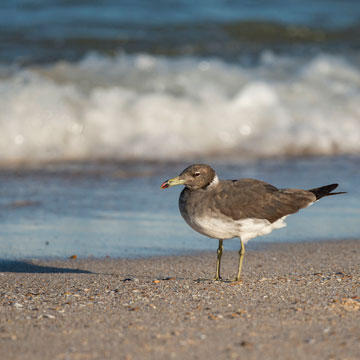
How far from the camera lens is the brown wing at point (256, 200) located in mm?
4941

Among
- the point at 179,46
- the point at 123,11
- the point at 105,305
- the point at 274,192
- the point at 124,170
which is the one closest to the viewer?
the point at 105,305

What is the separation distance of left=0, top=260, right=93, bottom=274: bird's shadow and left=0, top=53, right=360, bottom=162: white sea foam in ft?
14.9

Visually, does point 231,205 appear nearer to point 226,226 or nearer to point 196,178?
point 226,226

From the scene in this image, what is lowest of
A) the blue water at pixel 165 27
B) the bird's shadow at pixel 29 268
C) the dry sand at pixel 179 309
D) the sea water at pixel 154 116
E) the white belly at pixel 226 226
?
the dry sand at pixel 179 309

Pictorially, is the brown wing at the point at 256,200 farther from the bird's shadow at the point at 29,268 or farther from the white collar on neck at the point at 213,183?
the bird's shadow at the point at 29,268

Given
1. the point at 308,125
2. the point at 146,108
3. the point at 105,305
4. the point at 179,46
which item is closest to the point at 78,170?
the point at 146,108

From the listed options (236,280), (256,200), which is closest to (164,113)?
(256,200)

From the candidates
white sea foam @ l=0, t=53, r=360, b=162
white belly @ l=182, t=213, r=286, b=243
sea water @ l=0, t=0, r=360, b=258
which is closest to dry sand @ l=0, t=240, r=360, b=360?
white belly @ l=182, t=213, r=286, b=243

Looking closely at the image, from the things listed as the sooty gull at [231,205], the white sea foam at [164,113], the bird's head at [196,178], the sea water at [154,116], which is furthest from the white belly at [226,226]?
the white sea foam at [164,113]

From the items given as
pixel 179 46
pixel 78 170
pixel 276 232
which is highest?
pixel 179 46

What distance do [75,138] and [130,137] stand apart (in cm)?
82

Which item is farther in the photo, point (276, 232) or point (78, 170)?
point (78, 170)

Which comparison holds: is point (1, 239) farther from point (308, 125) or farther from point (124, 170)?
point (308, 125)

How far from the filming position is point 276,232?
675 centimetres
